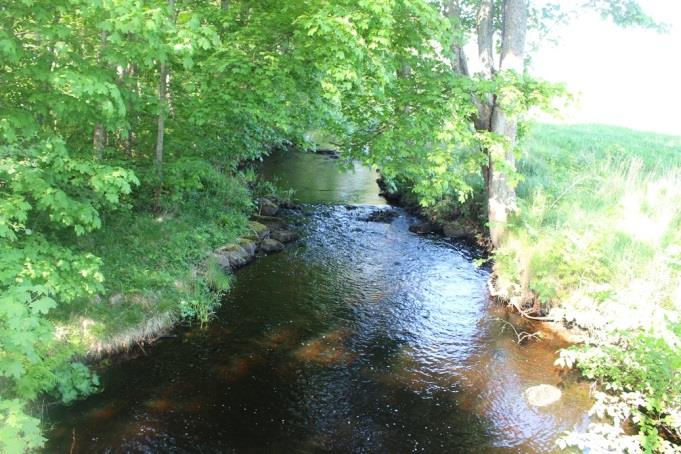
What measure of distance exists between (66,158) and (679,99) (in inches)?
1384

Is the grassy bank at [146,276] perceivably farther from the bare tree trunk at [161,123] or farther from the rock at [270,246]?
the bare tree trunk at [161,123]

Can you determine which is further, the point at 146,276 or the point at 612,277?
the point at 146,276

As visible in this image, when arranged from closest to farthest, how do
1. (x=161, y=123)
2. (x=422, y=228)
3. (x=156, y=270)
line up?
(x=156, y=270) < (x=161, y=123) < (x=422, y=228)

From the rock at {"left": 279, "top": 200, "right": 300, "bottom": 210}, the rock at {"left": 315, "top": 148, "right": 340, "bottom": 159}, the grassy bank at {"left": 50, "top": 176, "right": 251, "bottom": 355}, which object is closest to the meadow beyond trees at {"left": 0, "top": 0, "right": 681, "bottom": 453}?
the grassy bank at {"left": 50, "top": 176, "right": 251, "bottom": 355}

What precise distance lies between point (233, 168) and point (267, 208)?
2340 mm

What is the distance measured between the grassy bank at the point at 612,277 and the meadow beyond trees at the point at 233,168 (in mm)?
47

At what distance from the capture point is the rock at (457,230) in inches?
547

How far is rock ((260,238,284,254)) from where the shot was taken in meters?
12.4

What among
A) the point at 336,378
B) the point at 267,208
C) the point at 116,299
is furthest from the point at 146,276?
the point at 267,208

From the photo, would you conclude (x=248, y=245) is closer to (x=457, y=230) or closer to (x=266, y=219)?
(x=266, y=219)

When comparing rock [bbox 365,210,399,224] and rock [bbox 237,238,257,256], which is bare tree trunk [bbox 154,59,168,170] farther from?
rock [bbox 365,210,399,224]

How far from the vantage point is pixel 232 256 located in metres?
11.1

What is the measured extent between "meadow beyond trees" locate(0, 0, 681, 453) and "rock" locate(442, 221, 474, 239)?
734 mm

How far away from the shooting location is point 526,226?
10.5 metres
